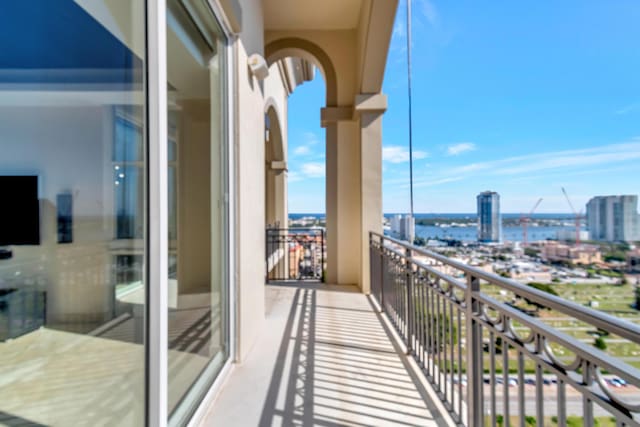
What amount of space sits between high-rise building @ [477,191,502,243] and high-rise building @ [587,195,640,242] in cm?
52

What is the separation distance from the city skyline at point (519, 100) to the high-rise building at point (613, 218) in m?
0.09

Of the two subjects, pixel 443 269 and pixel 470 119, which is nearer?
pixel 443 269

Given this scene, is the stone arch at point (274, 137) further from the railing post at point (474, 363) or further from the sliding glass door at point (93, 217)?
the railing post at point (474, 363)

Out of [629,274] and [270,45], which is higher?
[270,45]

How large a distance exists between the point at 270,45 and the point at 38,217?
13.3 feet

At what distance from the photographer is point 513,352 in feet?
3.53

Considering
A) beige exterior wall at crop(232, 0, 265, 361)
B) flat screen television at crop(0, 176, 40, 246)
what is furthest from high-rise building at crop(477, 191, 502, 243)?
flat screen television at crop(0, 176, 40, 246)

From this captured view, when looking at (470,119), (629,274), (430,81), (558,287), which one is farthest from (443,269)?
(470,119)

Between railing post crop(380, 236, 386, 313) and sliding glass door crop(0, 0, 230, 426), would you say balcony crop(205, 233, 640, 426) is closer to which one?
railing post crop(380, 236, 386, 313)

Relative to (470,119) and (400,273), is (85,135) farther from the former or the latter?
(470,119)

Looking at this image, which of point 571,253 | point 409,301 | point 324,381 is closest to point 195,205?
point 324,381

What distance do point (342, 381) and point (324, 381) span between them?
11cm

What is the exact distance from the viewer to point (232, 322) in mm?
1992

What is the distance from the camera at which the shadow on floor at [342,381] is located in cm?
154
